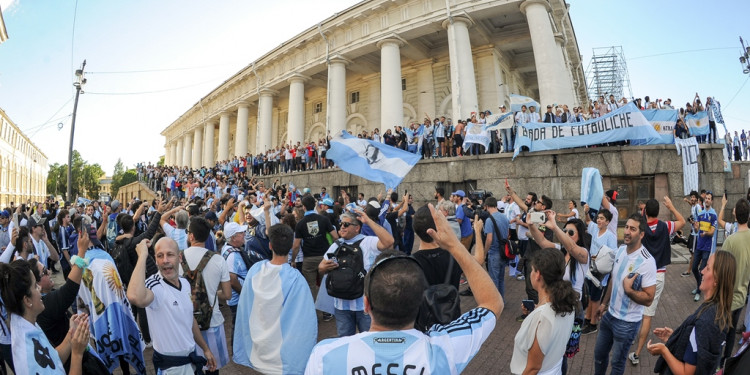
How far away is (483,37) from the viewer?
74.5ft

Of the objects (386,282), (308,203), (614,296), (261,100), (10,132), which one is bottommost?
(614,296)

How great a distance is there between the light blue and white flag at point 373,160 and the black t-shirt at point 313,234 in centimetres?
162

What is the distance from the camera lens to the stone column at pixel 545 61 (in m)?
17.1

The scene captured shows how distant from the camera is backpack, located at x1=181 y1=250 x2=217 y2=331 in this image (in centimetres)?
334

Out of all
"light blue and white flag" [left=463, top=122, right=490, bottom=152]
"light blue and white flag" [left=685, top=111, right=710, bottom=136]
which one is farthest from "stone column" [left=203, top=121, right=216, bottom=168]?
"light blue and white flag" [left=685, top=111, right=710, bottom=136]

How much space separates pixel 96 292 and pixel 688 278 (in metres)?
10.5

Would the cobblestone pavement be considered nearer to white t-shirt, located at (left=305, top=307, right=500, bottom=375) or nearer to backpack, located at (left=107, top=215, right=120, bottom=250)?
backpack, located at (left=107, top=215, right=120, bottom=250)

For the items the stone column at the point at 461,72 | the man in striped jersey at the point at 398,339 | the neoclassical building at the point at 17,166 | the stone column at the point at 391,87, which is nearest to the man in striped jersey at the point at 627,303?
the man in striped jersey at the point at 398,339

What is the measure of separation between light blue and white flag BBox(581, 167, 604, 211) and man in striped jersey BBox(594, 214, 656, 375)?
1.64 metres

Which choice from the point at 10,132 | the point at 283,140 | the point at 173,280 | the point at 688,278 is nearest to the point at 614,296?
the point at 173,280

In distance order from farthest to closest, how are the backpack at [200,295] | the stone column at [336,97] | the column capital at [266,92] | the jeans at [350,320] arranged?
the column capital at [266,92] < the stone column at [336,97] < the jeans at [350,320] < the backpack at [200,295]

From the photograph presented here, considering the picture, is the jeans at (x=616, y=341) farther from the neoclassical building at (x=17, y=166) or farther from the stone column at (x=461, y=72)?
the neoclassical building at (x=17, y=166)

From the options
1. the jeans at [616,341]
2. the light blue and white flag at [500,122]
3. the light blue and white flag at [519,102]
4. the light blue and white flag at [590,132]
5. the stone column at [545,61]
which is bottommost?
the jeans at [616,341]

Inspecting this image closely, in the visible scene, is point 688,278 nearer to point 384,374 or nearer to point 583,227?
point 583,227
